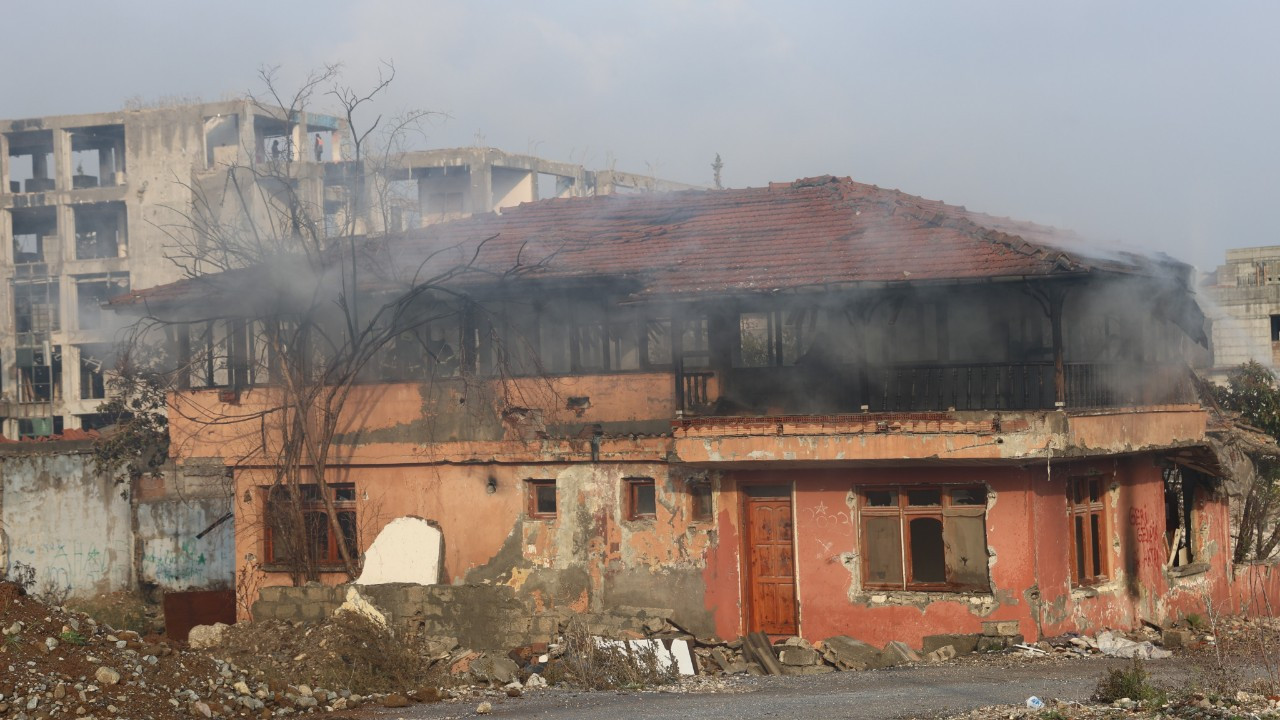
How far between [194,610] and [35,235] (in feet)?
129

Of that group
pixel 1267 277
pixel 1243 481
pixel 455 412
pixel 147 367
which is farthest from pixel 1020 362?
pixel 1267 277

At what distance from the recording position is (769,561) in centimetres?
1878

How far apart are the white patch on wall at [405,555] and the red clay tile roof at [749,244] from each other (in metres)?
3.76

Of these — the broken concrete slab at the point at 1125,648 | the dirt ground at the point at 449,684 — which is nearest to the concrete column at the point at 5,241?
the dirt ground at the point at 449,684

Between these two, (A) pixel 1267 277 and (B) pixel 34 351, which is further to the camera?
(B) pixel 34 351

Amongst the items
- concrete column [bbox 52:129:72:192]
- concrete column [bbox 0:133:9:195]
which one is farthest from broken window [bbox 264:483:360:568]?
concrete column [bbox 0:133:9:195]

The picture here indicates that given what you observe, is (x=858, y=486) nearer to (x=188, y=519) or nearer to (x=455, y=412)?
(x=455, y=412)

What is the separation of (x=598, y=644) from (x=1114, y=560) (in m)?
7.54

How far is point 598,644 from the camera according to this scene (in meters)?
17.3

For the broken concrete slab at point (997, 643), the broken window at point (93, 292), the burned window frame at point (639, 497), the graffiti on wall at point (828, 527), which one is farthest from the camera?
the broken window at point (93, 292)

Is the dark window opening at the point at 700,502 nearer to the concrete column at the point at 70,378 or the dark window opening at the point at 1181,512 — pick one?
the dark window opening at the point at 1181,512

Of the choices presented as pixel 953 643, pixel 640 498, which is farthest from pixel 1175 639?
pixel 640 498

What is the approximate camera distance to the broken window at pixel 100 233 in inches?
2105

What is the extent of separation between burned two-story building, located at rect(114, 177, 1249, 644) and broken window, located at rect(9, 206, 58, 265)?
113 feet
